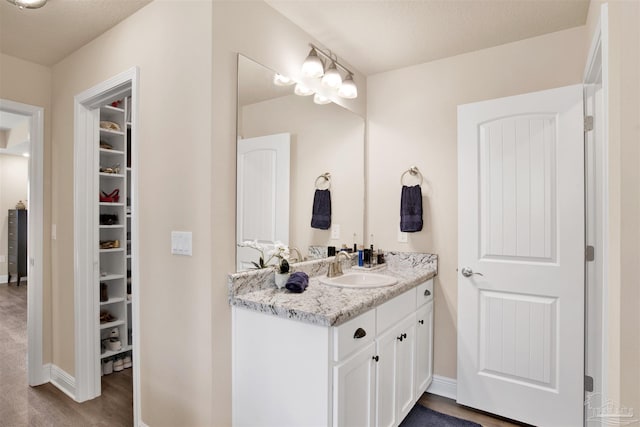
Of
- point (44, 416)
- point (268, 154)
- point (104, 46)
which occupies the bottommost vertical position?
point (44, 416)

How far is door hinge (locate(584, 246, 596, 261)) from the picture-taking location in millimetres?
1998

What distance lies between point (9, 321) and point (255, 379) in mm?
4215

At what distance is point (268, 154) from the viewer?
6.71 feet

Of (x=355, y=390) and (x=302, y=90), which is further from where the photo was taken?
(x=302, y=90)

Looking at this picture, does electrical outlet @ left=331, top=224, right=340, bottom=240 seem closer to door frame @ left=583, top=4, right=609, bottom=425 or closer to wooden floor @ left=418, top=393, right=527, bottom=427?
wooden floor @ left=418, top=393, right=527, bottom=427

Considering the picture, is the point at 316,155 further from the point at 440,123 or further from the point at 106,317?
the point at 106,317

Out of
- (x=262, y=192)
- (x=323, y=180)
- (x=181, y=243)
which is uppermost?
(x=323, y=180)

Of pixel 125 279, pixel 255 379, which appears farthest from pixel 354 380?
pixel 125 279

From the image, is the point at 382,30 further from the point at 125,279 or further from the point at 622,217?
the point at 125,279

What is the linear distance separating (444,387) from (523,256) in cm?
112

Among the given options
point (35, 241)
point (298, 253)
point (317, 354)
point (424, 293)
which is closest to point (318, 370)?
point (317, 354)

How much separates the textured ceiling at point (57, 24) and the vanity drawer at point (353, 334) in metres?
2.02

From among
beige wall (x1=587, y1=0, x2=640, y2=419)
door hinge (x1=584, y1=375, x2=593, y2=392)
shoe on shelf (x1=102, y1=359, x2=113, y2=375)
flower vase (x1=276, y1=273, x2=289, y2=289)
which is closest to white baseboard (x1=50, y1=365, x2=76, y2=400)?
shoe on shelf (x1=102, y1=359, x2=113, y2=375)

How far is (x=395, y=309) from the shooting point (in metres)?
1.97
